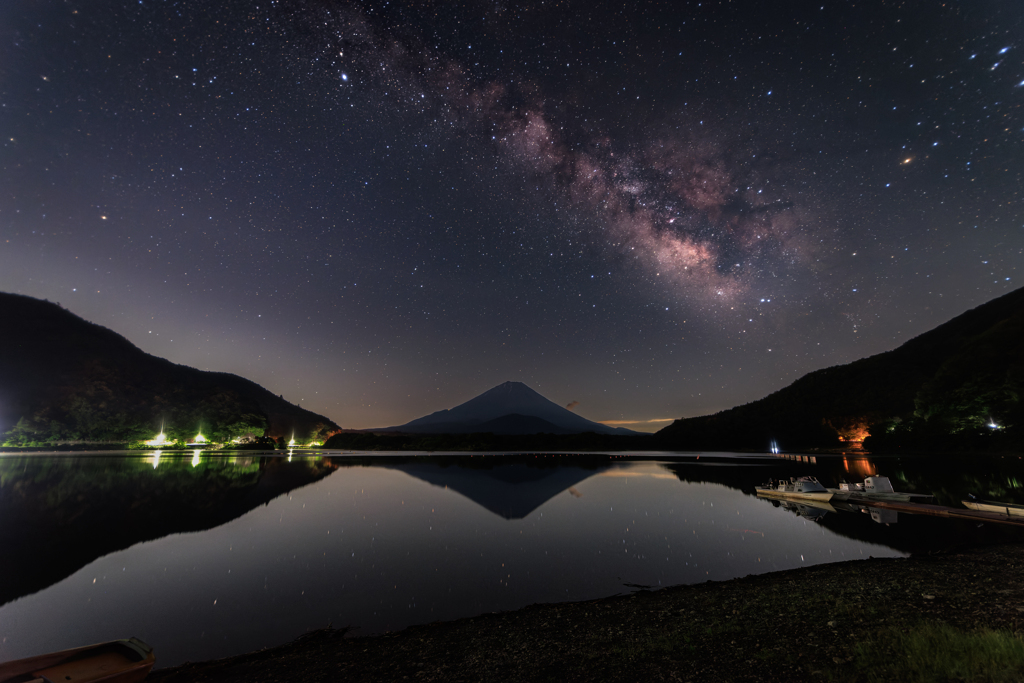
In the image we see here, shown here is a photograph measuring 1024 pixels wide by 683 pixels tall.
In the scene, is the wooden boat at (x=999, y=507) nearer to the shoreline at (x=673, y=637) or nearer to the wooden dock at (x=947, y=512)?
the wooden dock at (x=947, y=512)

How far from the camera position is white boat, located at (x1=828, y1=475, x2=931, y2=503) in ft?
84.1

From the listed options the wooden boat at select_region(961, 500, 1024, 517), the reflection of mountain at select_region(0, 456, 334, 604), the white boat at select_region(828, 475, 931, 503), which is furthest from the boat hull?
the reflection of mountain at select_region(0, 456, 334, 604)

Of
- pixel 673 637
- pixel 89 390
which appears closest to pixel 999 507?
pixel 673 637

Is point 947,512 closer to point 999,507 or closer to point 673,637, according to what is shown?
point 999,507

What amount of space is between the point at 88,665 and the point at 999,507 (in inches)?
1376

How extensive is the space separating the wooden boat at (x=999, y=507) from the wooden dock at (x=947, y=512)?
295mm

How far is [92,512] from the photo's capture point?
22922 mm

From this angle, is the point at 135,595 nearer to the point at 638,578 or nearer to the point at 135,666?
the point at 135,666

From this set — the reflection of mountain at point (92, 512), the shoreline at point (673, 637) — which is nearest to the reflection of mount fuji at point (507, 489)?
the reflection of mountain at point (92, 512)

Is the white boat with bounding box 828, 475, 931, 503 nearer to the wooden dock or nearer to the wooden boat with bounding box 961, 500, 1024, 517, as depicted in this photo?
the wooden dock

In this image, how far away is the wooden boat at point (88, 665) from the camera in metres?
5.84

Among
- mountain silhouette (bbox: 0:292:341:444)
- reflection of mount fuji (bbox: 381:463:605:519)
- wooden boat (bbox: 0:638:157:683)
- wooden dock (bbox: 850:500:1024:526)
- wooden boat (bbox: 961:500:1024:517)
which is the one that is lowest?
reflection of mount fuji (bbox: 381:463:605:519)

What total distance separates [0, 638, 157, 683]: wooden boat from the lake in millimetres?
1893

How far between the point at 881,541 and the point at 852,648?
49.7 feet
